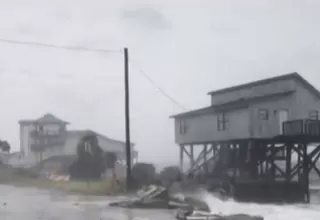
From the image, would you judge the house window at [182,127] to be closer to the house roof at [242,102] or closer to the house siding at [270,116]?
the house roof at [242,102]

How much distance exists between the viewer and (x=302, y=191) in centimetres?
3059

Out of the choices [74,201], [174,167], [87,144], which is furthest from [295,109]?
[74,201]

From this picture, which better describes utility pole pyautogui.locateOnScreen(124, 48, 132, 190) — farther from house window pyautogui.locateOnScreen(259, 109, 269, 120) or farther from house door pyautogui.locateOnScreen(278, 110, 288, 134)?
house door pyautogui.locateOnScreen(278, 110, 288, 134)

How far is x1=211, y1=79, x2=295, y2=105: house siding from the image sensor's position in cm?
2787

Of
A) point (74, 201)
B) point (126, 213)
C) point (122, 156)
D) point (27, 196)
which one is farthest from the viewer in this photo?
point (122, 156)

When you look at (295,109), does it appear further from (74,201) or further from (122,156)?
(74,201)

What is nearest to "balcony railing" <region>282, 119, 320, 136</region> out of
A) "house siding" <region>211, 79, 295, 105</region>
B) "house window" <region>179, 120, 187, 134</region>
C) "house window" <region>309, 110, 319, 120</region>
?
"house window" <region>309, 110, 319, 120</region>

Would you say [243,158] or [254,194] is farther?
[243,158]

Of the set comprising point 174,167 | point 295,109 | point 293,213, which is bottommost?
point 293,213

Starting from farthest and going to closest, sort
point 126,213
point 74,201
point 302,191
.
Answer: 1. point 302,191
2. point 74,201
3. point 126,213

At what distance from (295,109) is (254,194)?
17.4 feet

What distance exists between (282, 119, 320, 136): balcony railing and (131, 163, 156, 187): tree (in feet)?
26.9

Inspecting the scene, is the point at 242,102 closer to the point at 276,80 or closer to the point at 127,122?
the point at 276,80

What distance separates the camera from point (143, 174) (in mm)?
25828
